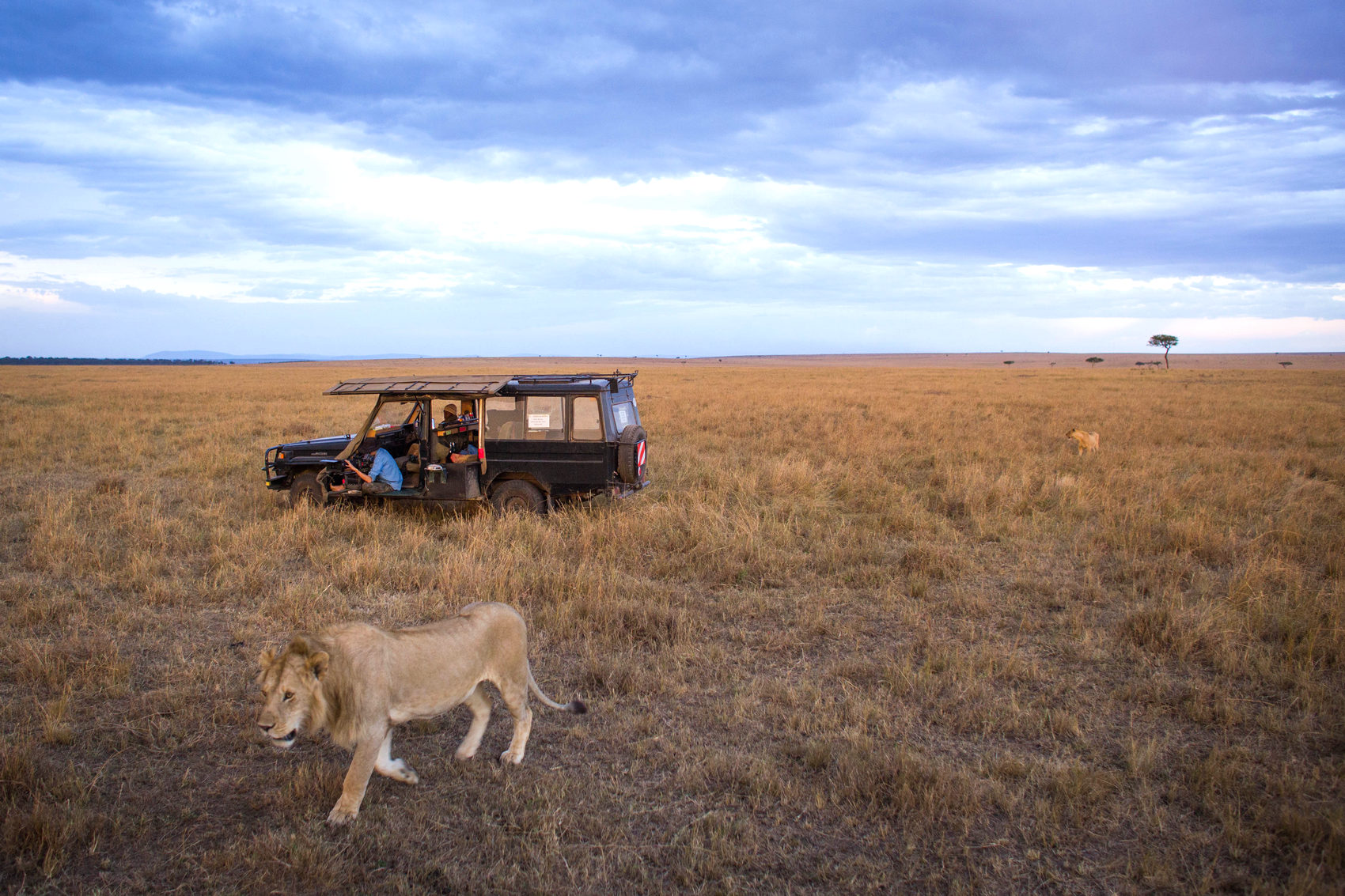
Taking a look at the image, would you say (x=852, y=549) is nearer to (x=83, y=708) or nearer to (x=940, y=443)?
(x=83, y=708)

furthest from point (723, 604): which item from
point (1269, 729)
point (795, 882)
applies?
point (1269, 729)

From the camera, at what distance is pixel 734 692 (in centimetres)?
512

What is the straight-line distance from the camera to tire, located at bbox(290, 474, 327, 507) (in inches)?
393

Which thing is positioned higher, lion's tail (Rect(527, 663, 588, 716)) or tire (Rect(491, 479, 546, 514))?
tire (Rect(491, 479, 546, 514))

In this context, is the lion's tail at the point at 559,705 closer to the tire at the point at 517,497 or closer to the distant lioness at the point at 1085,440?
the tire at the point at 517,497

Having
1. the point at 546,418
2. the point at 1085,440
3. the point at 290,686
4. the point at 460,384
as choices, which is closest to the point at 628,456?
the point at 546,418

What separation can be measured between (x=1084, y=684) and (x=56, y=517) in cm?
1115

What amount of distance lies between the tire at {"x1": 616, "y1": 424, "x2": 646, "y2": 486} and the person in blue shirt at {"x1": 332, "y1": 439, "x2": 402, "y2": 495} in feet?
9.30

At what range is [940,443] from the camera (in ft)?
55.7

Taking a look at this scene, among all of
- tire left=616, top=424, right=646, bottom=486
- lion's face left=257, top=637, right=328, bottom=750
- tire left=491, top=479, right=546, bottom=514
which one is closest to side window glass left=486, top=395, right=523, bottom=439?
tire left=491, top=479, right=546, bottom=514

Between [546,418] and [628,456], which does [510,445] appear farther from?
[628,456]

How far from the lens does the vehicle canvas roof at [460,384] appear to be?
9195 millimetres

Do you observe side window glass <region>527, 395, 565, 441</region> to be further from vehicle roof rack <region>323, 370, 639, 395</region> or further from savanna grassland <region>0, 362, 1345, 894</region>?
savanna grassland <region>0, 362, 1345, 894</region>

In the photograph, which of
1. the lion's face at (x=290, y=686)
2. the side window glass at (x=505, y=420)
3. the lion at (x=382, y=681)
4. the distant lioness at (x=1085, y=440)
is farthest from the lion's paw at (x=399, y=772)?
the distant lioness at (x=1085, y=440)
